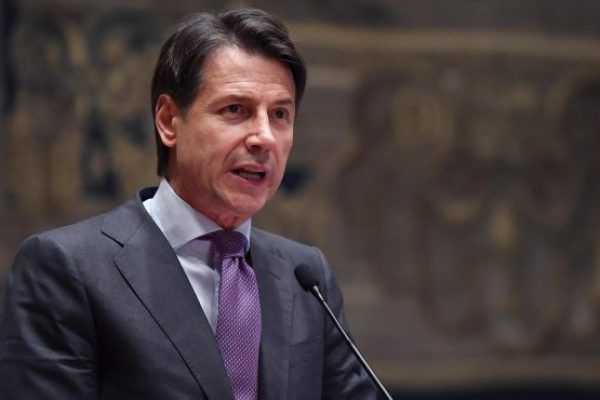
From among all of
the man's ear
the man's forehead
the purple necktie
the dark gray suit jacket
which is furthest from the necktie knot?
the man's forehead

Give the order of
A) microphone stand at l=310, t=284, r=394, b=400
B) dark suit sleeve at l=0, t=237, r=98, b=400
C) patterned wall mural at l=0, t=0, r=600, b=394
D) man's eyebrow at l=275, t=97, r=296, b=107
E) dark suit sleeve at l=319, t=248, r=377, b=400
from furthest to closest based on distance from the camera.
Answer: patterned wall mural at l=0, t=0, r=600, b=394, dark suit sleeve at l=319, t=248, r=377, b=400, man's eyebrow at l=275, t=97, r=296, b=107, microphone stand at l=310, t=284, r=394, b=400, dark suit sleeve at l=0, t=237, r=98, b=400

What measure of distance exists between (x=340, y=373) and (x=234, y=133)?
0.58 metres

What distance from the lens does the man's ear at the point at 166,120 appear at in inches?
95.0

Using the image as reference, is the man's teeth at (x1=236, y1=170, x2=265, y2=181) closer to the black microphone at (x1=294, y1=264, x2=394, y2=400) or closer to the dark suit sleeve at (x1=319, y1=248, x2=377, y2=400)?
the black microphone at (x1=294, y1=264, x2=394, y2=400)

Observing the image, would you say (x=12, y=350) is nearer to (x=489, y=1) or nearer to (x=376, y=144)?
(x=376, y=144)

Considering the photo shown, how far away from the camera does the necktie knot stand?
7.95 feet

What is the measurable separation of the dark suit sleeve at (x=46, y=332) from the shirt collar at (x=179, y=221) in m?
0.25

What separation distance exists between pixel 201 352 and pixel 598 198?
15.9ft

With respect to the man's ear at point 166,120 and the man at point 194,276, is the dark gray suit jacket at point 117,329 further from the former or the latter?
the man's ear at point 166,120

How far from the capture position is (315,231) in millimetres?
6102

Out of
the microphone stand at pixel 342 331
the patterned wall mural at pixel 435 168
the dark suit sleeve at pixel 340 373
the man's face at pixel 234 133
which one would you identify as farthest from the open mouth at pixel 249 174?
the patterned wall mural at pixel 435 168

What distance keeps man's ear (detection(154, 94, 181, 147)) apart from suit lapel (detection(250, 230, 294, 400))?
0.94 ft

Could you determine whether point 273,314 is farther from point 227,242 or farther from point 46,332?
point 46,332

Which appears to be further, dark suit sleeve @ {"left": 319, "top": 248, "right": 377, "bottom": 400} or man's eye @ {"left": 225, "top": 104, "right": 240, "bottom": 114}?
dark suit sleeve @ {"left": 319, "top": 248, "right": 377, "bottom": 400}
